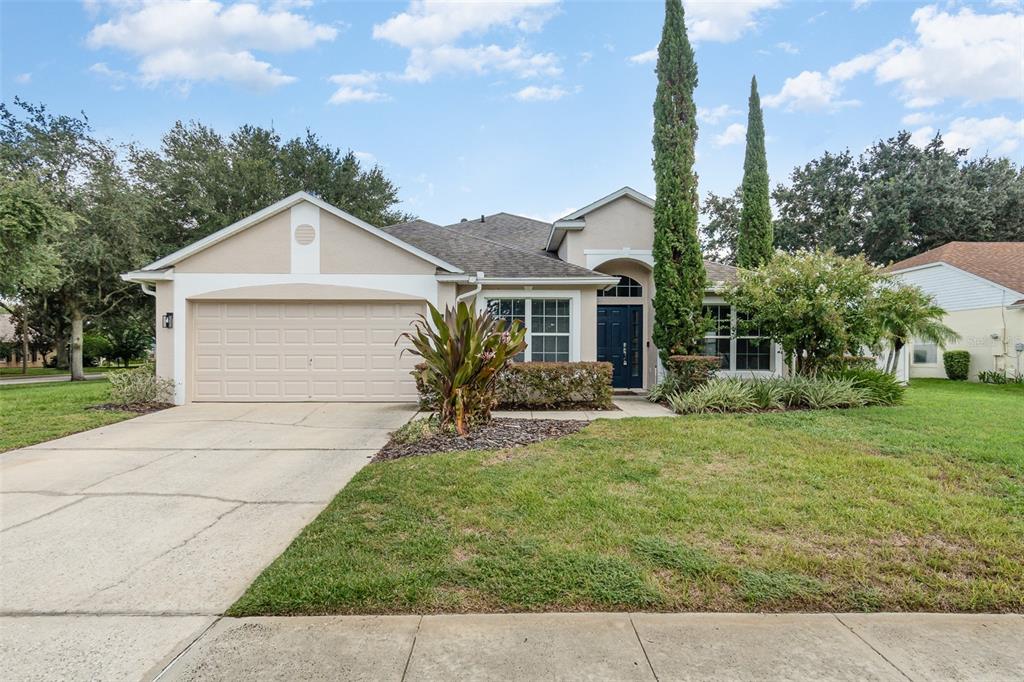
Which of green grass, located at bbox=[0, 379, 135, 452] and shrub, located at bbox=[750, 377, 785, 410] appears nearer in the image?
green grass, located at bbox=[0, 379, 135, 452]

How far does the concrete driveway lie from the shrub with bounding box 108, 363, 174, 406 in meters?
2.39

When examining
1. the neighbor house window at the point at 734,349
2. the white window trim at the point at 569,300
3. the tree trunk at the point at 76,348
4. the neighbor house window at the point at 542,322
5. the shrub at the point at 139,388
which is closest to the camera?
the shrub at the point at 139,388

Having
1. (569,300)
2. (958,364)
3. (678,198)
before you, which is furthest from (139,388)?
(958,364)

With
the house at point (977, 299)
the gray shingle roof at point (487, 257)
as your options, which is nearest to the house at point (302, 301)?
the gray shingle roof at point (487, 257)

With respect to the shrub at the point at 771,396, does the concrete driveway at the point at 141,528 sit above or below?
below

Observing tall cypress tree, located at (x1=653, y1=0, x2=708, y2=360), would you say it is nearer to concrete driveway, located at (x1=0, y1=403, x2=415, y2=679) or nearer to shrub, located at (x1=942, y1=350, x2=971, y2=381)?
concrete driveway, located at (x1=0, y1=403, x2=415, y2=679)

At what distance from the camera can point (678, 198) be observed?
37.7 ft

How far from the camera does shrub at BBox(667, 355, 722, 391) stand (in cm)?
1039

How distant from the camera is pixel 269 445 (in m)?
6.96

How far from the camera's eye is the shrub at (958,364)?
17.2m

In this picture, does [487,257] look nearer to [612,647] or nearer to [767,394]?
[767,394]

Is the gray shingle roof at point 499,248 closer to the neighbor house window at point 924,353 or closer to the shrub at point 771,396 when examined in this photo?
the shrub at point 771,396

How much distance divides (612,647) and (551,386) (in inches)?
286

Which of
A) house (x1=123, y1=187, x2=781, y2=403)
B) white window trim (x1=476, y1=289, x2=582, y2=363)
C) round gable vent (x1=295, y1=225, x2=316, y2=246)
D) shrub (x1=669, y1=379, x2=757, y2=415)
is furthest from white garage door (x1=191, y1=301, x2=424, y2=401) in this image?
shrub (x1=669, y1=379, x2=757, y2=415)
